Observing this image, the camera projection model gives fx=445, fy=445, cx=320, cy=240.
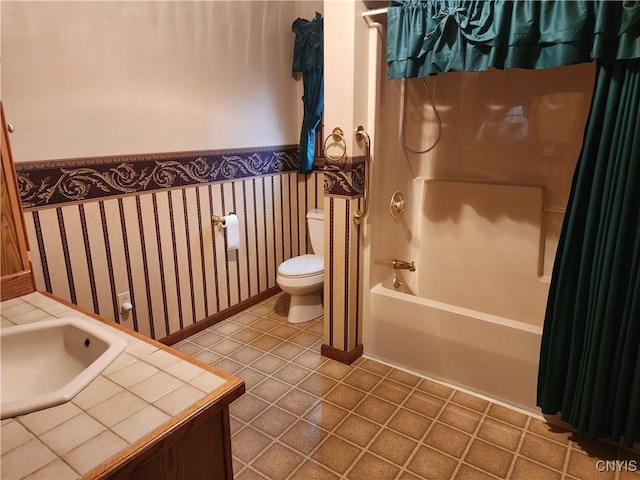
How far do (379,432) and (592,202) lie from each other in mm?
1336

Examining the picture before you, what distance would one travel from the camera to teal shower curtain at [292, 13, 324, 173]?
3.18 m

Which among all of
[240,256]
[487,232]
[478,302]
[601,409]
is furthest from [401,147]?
[601,409]

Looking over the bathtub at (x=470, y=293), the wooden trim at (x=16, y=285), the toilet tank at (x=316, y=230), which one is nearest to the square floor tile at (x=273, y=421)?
the bathtub at (x=470, y=293)

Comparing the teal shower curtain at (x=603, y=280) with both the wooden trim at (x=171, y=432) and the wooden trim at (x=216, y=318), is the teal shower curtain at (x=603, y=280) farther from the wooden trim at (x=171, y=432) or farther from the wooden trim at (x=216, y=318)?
the wooden trim at (x=216, y=318)

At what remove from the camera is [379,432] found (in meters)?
2.05

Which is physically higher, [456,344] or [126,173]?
[126,173]

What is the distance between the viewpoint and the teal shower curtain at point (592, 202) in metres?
1.62

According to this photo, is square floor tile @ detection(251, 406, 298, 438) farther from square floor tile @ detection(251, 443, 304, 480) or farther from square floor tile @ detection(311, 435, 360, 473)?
square floor tile @ detection(311, 435, 360, 473)

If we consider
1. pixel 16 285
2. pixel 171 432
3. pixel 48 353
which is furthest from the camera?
pixel 16 285

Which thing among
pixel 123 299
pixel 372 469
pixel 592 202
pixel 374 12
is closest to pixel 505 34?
pixel 374 12

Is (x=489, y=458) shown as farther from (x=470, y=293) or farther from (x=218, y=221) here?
(x=218, y=221)

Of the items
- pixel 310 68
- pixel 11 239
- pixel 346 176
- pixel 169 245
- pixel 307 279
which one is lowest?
pixel 307 279

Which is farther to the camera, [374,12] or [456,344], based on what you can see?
[456,344]

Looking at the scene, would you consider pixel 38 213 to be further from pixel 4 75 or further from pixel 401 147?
pixel 401 147
